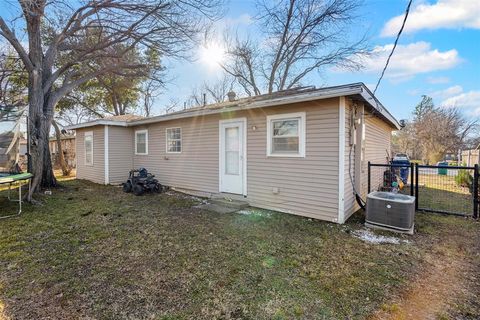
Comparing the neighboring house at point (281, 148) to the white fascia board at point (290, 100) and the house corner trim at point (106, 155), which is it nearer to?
the white fascia board at point (290, 100)

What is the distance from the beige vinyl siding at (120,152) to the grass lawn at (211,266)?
182 inches

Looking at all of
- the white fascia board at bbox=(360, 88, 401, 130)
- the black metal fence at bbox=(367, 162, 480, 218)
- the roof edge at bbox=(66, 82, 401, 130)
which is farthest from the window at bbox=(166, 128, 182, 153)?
the black metal fence at bbox=(367, 162, 480, 218)

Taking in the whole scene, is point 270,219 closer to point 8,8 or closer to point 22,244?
point 22,244

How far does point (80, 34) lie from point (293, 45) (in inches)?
483

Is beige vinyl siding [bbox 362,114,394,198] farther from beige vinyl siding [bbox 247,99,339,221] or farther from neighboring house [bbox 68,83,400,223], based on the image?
beige vinyl siding [bbox 247,99,339,221]

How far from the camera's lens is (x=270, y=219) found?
520cm

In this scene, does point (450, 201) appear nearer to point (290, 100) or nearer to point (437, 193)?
point (437, 193)

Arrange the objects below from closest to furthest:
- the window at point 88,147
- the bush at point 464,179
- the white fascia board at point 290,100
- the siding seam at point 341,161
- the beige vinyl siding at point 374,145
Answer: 1. the white fascia board at point 290,100
2. the siding seam at point 341,161
3. the beige vinyl siding at point 374,145
4. the bush at point 464,179
5. the window at point 88,147

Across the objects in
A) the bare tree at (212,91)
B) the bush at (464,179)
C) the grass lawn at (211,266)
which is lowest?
the grass lawn at (211,266)

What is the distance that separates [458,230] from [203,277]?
4790mm

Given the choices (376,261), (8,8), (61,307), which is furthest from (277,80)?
(61,307)

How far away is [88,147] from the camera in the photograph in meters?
11.0

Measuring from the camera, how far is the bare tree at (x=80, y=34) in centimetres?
747

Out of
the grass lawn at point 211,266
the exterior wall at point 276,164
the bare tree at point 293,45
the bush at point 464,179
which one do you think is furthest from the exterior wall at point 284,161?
the bare tree at point 293,45
